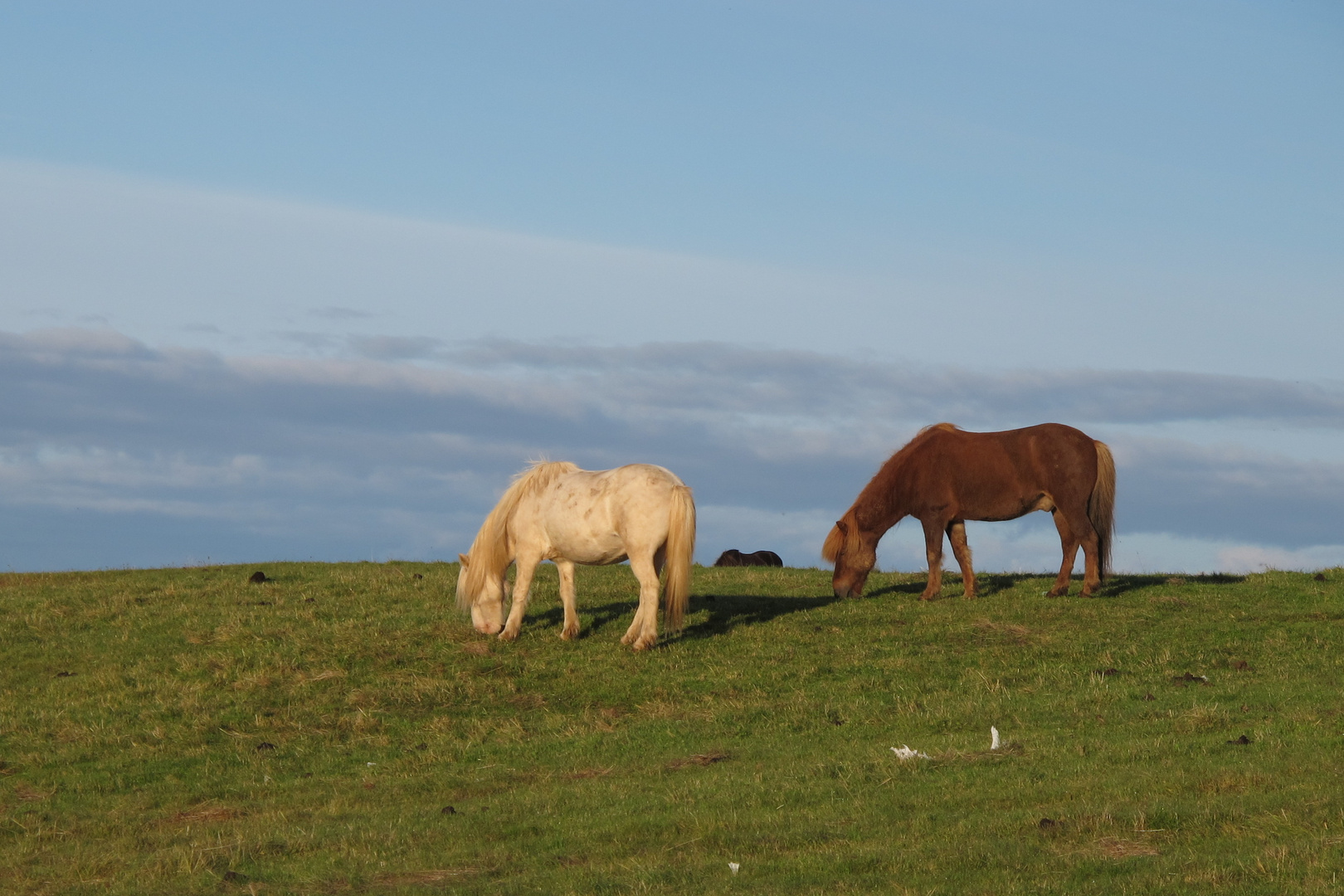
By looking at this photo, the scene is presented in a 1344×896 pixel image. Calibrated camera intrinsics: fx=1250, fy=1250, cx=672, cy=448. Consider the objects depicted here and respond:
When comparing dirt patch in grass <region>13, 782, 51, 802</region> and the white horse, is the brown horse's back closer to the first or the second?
the white horse

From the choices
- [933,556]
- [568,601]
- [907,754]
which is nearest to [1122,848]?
[907,754]

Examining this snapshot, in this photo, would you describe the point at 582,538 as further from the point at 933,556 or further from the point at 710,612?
the point at 933,556

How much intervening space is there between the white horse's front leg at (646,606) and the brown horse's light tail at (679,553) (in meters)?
0.27

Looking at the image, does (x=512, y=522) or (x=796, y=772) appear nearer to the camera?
(x=796, y=772)

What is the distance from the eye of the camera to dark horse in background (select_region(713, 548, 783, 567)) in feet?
98.3

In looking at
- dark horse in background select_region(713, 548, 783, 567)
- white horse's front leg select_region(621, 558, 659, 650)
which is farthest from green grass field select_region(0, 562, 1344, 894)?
dark horse in background select_region(713, 548, 783, 567)

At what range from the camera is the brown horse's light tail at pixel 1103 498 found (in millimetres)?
20984

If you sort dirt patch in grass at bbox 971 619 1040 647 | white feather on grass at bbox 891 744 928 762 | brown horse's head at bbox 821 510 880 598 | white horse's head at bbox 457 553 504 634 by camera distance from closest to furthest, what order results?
1. white feather on grass at bbox 891 744 928 762
2. dirt patch in grass at bbox 971 619 1040 647
3. white horse's head at bbox 457 553 504 634
4. brown horse's head at bbox 821 510 880 598

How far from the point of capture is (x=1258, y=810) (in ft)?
31.2

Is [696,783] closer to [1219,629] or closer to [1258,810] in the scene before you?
[1258,810]

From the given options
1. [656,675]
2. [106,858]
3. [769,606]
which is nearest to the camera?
[106,858]

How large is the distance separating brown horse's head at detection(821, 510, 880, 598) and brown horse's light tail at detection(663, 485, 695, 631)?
217 inches

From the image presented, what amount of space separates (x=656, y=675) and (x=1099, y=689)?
5.40 metres

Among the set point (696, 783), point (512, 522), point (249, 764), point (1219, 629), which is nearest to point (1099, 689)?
point (1219, 629)
